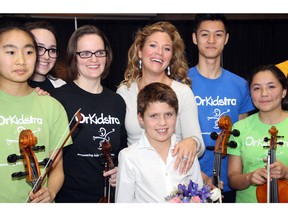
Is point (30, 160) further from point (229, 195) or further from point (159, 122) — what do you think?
point (229, 195)

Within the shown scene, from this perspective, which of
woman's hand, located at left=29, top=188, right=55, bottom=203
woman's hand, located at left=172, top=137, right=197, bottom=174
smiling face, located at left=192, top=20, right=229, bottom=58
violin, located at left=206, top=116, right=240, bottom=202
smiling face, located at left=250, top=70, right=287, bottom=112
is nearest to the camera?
woman's hand, located at left=29, top=188, right=55, bottom=203

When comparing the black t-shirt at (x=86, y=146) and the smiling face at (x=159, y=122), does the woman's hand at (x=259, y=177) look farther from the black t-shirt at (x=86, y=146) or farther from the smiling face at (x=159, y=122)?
the black t-shirt at (x=86, y=146)

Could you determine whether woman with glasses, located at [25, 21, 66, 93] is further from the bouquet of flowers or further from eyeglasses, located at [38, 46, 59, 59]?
the bouquet of flowers

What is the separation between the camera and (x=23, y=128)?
196cm

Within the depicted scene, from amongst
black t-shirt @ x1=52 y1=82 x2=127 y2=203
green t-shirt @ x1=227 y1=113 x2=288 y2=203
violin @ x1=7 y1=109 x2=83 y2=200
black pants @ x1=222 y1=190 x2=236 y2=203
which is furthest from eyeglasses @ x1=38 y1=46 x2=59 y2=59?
black pants @ x1=222 y1=190 x2=236 y2=203

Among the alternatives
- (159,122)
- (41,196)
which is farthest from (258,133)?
(41,196)

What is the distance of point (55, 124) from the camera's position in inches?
81.0

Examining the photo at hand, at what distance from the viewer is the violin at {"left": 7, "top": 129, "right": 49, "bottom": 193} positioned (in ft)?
5.91

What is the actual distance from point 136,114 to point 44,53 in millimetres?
581

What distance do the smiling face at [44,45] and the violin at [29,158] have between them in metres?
0.67

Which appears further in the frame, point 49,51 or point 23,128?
point 49,51

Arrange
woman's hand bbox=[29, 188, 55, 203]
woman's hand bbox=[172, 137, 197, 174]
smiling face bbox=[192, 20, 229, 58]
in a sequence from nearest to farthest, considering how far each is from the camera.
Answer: woman's hand bbox=[29, 188, 55, 203], woman's hand bbox=[172, 137, 197, 174], smiling face bbox=[192, 20, 229, 58]
